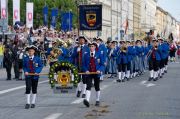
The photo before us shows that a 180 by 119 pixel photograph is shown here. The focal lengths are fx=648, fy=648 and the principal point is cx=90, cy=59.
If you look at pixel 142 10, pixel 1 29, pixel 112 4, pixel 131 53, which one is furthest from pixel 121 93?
pixel 142 10

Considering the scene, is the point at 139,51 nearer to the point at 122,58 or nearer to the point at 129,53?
the point at 129,53

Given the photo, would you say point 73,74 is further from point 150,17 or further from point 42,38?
point 150,17

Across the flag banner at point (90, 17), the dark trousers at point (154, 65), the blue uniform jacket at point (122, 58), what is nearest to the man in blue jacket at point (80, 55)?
the flag banner at point (90, 17)

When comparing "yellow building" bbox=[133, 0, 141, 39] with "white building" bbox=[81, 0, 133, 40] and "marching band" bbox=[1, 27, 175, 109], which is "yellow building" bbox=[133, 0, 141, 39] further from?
"marching band" bbox=[1, 27, 175, 109]

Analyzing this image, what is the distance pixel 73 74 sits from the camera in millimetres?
16891

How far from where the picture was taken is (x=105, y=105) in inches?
671

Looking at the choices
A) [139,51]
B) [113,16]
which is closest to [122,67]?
[139,51]

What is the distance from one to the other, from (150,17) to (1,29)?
142 meters

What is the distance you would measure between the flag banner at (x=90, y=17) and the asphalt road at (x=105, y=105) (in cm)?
265

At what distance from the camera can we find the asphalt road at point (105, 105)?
14766mm

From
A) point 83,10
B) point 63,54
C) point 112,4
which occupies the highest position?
point 112,4

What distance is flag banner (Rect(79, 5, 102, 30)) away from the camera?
2401cm

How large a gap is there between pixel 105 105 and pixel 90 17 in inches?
325

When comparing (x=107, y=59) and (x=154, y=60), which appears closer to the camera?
(x=154, y=60)
